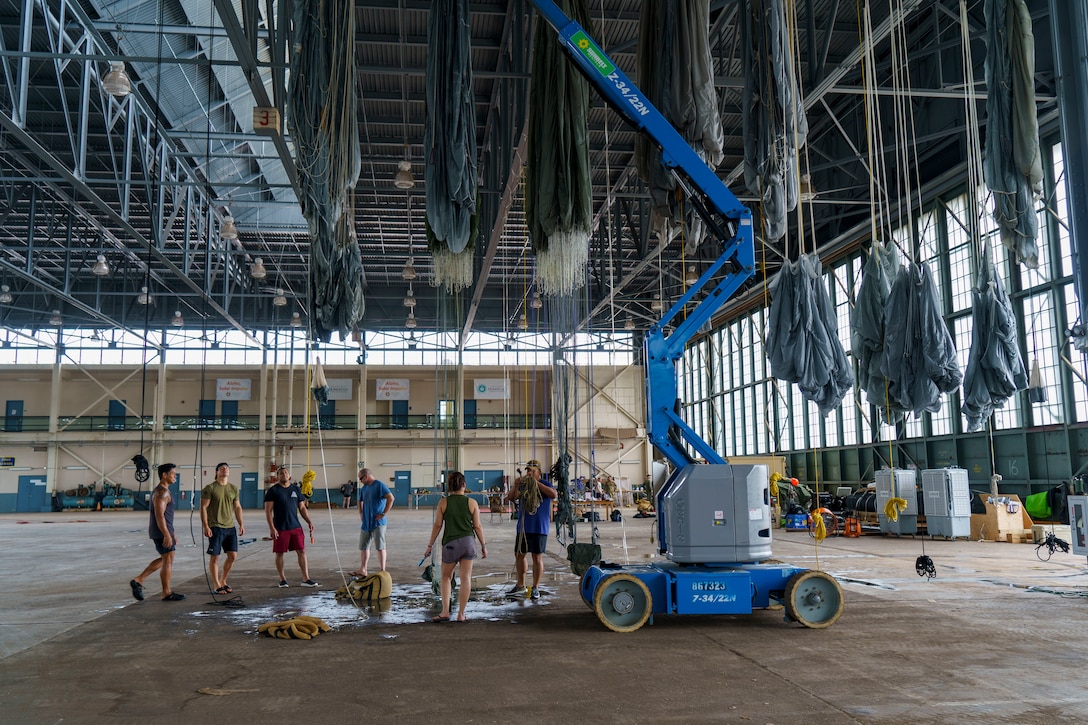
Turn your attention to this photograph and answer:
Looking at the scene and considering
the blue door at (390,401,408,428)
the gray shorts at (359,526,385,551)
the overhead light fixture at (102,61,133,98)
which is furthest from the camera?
the blue door at (390,401,408,428)

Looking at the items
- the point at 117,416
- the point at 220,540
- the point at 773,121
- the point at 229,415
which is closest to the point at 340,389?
the point at 229,415

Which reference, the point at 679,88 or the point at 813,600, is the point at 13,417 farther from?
the point at 813,600

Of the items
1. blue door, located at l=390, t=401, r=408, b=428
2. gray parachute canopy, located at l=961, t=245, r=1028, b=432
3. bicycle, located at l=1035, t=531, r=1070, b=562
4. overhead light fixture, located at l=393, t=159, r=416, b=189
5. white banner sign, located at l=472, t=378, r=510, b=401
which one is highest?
overhead light fixture, located at l=393, t=159, r=416, b=189

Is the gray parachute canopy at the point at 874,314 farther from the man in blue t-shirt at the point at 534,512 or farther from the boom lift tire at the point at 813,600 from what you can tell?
the man in blue t-shirt at the point at 534,512

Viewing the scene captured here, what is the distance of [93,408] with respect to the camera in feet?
Result: 135

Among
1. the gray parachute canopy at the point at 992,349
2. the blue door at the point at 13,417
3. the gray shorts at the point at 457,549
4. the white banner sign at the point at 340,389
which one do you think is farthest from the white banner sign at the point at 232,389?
the gray parachute canopy at the point at 992,349

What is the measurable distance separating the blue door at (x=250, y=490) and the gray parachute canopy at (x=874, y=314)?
118ft

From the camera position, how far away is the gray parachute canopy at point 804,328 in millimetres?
10695

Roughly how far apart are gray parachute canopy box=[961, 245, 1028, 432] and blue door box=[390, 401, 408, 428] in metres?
35.5

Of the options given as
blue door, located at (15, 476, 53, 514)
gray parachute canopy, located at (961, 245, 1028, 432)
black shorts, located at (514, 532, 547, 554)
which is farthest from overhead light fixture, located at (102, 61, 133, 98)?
blue door, located at (15, 476, 53, 514)

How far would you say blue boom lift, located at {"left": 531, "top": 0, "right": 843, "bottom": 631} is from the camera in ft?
25.2

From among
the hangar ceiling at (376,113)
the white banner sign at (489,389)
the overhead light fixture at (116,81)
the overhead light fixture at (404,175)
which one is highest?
the hangar ceiling at (376,113)

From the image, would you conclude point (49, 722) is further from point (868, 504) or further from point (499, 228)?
point (868, 504)

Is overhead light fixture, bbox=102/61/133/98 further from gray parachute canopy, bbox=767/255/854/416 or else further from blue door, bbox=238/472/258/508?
blue door, bbox=238/472/258/508
